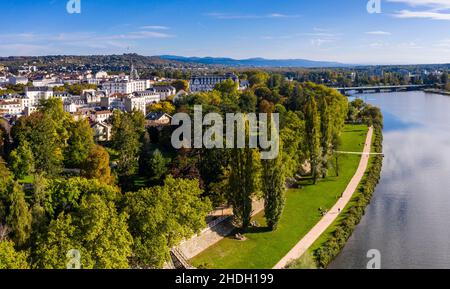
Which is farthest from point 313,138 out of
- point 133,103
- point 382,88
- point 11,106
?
point 382,88

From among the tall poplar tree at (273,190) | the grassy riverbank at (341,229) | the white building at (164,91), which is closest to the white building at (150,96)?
the white building at (164,91)

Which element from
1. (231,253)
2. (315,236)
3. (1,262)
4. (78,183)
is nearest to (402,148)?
(315,236)

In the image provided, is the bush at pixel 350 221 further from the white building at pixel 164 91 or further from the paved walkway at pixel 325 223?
the white building at pixel 164 91

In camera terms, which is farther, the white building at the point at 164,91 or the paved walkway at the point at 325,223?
the white building at the point at 164,91

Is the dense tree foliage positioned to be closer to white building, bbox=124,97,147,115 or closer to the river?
the river

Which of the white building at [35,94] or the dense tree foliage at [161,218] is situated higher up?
the white building at [35,94]

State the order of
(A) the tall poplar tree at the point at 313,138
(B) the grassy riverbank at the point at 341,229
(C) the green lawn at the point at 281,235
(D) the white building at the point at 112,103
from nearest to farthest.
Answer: (C) the green lawn at the point at 281,235 → (B) the grassy riverbank at the point at 341,229 → (A) the tall poplar tree at the point at 313,138 → (D) the white building at the point at 112,103
